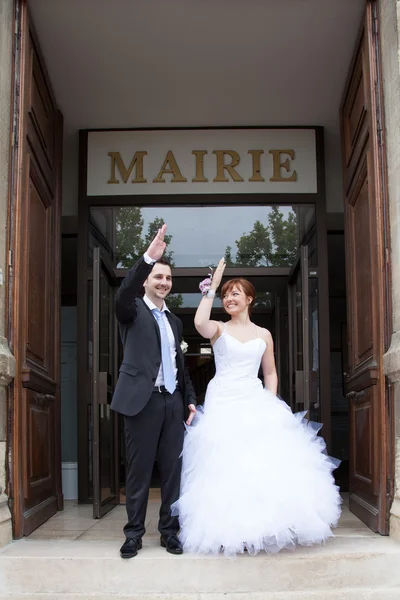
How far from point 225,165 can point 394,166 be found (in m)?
2.95

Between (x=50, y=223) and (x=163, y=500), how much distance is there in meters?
3.05

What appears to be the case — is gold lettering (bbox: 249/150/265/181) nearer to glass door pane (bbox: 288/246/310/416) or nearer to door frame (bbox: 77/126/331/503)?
door frame (bbox: 77/126/331/503)

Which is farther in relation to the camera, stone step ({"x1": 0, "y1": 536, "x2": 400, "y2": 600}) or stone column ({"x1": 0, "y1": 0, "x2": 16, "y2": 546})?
stone column ({"x1": 0, "y1": 0, "x2": 16, "y2": 546})

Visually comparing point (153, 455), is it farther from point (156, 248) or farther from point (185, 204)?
point (185, 204)

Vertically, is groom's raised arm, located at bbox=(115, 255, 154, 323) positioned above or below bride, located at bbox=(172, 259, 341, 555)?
above

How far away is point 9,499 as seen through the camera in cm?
463

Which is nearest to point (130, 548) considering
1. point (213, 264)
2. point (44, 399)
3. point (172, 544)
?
point (172, 544)

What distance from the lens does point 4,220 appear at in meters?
4.73

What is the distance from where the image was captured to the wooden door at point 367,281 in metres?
4.78

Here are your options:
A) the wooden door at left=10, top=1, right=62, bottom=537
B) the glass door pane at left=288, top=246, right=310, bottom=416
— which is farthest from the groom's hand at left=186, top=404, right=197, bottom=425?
the glass door pane at left=288, top=246, right=310, bottom=416

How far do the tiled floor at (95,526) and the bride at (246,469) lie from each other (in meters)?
0.75

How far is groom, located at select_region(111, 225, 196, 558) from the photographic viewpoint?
4.27 metres

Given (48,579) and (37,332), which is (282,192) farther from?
(48,579)

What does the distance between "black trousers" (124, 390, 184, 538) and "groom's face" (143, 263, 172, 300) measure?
657 mm
